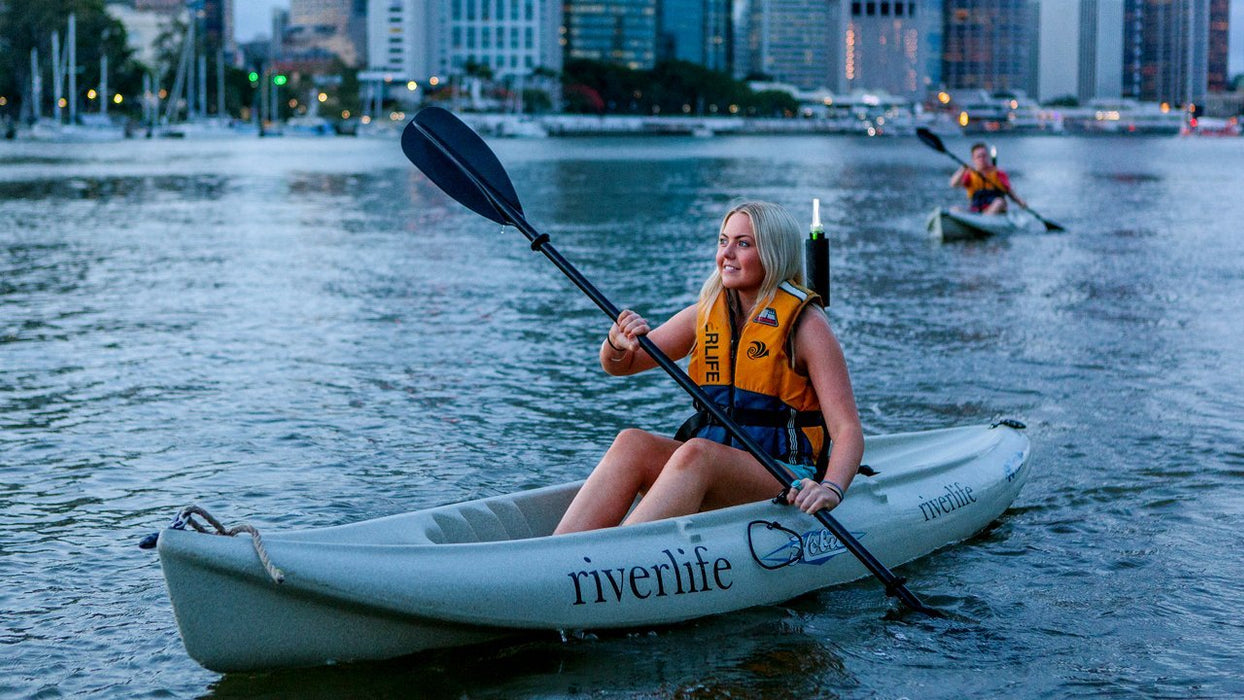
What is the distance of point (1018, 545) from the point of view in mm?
6777

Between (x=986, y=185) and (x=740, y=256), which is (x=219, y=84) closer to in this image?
(x=986, y=185)

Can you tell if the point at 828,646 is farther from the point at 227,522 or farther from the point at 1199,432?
the point at 1199,432

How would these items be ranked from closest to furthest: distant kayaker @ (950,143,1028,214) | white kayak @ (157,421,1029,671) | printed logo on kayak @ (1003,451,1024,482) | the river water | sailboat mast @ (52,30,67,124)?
white kayak @ (157,421,1029,671) → the river water → printed logo on kayak @ (1003,451,1024,482) → distant kayaker @ (950,143,1028,214) → sailboat mast @ (52,30,67,124)

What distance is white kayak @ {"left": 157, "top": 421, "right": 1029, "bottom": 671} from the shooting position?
4.54 meters

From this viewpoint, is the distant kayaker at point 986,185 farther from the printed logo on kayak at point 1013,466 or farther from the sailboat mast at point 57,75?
the sailboat mast at point 57,75

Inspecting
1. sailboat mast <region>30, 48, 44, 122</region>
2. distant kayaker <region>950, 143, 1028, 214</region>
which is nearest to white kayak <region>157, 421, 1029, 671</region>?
distant kayaker <region>950, 143, 1028, 214</region>

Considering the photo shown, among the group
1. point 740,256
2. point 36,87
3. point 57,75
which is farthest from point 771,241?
point 57,75

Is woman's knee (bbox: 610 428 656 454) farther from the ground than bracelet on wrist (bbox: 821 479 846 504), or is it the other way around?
woman's knee (bbox: 610 428 656 454)

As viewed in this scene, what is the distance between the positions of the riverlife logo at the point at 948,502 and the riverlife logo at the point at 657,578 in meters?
1.30

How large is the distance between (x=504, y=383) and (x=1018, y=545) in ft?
16.5

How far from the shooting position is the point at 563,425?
31.1 ft

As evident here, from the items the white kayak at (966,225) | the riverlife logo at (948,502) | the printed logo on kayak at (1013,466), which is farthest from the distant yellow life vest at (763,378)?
the white kayak at (966,225)

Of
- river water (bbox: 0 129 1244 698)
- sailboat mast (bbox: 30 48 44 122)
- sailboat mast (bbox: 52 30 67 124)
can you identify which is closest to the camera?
river water (bbox: 0 129 1244 698)

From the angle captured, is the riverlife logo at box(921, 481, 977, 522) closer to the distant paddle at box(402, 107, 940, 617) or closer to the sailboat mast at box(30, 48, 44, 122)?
the distant paddle at box(402, 107, 940, 617)
